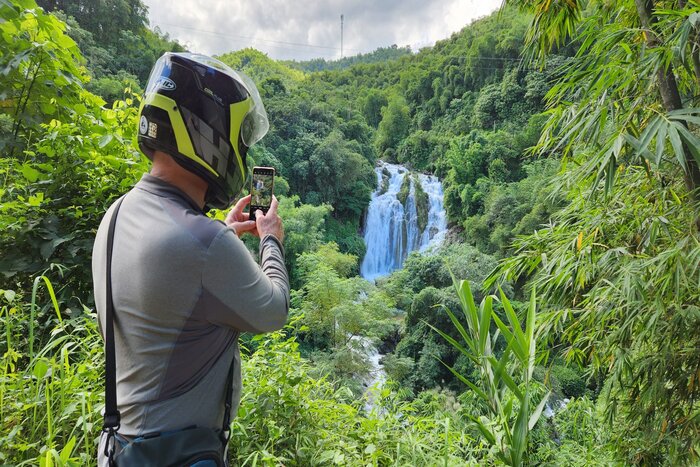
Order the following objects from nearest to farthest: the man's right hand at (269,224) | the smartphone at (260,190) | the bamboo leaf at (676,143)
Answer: the man's right hand at (269,224) < the smartphone at (260,190) < the bamboo leaf at (676,143)

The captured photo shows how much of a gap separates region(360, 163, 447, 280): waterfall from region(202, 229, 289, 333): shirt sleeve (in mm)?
18908

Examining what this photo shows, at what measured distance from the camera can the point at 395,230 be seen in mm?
20938

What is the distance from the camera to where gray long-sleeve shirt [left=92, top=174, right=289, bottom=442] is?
67 centimetres

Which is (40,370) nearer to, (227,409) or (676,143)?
(227,409)

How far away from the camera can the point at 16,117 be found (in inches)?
73.6

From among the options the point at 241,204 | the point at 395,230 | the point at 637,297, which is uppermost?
the point at 241,204

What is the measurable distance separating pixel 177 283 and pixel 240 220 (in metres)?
0.51

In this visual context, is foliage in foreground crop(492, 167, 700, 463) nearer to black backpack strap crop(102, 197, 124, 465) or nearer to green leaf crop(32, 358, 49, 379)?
black backpack strap crop(102, 197, 124, 465)

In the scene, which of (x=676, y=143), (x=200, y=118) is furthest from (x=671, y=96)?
(x=200, y=118)

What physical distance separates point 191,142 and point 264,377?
113cm

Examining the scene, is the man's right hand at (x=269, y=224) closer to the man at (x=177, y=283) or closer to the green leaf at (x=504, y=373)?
the man at (x=177, y=283)

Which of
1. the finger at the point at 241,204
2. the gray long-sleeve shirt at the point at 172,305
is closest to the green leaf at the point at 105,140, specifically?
the finger at the point at 241,204

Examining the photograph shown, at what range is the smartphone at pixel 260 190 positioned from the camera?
114cm

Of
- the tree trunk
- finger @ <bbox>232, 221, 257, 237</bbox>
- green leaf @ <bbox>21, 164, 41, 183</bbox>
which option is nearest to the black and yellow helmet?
finger @ <bbox>232, 221, 257, 237</bbox>
